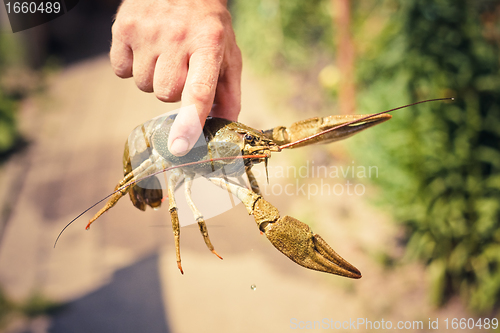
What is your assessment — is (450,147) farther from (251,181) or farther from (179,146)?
(179,146)

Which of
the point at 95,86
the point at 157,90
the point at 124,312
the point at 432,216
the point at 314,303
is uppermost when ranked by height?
the point at 157,90

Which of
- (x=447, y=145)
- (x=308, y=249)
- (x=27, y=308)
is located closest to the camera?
(x=308, y=249)

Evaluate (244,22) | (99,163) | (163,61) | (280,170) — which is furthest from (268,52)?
(163,61)

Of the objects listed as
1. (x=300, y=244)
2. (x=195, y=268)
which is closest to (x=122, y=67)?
(x=300, y=244)

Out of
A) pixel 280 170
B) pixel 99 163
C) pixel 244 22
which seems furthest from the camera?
pixel 244 22

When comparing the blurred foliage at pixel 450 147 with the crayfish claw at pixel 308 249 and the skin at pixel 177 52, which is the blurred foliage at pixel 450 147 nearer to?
the crayfish claw at pixel 308 249

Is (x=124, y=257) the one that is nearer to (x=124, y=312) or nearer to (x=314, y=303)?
(x=124, y=312)
